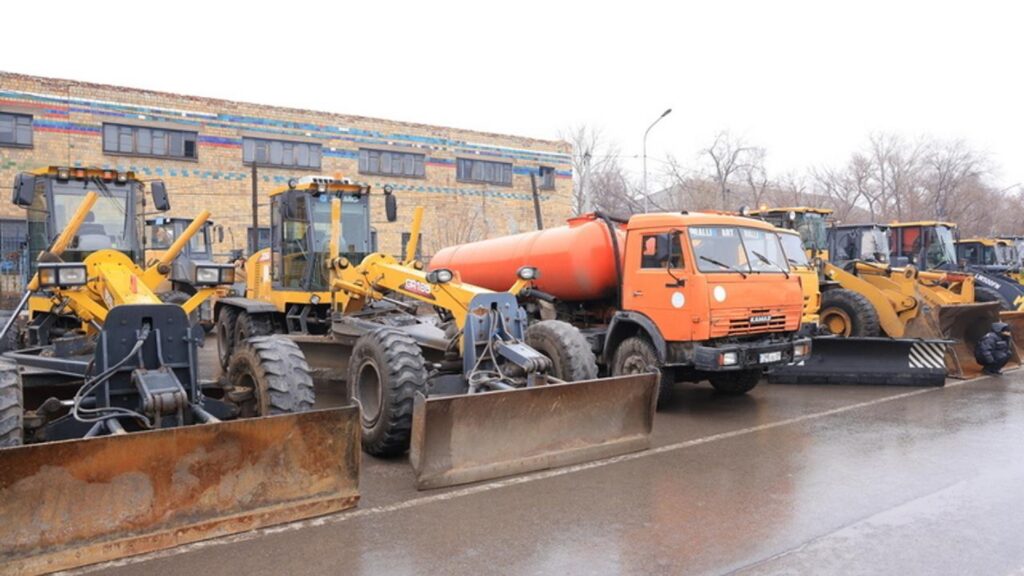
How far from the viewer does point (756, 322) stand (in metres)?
8.90

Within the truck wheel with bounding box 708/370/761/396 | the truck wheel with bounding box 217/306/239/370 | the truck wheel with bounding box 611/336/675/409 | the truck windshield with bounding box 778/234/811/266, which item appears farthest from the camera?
the truck wheel with bounding box 217/306/239/370

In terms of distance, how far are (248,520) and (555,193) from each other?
2934 cm

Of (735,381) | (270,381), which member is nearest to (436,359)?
(270,381)

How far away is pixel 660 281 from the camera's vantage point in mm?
8992

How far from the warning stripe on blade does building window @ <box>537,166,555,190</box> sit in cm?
2304

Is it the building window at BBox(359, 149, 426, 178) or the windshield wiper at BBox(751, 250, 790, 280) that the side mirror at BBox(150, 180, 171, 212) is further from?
the building window at BBox(359, 149, 426, 178)

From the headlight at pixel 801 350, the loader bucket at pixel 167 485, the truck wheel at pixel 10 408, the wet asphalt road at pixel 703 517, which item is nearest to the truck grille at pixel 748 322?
the headlight at pixel 801 350

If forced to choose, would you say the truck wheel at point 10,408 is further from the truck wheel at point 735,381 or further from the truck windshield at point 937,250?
the truck windshield at point 937,250

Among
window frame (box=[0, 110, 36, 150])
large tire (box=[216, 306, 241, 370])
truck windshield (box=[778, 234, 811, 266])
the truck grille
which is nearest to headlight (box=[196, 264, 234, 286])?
large tire (box=[216, 306, 241, 370])

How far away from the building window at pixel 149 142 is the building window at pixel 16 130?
1986 millimetres

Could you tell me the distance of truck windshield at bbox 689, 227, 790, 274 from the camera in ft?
28.9

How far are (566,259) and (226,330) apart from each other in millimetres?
5526

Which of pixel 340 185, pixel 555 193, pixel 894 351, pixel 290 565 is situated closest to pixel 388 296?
pixel 340 185

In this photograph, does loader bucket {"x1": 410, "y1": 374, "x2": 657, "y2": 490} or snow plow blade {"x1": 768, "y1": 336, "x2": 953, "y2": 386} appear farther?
snow plow blade {"x1": 768, "y1": 336, "x2": 953, "y2": 386}
